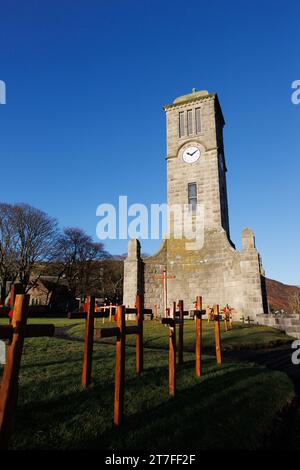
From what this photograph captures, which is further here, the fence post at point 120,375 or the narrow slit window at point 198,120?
the narrow slit window at point 198,120

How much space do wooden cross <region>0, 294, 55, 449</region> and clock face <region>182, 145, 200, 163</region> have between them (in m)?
22.3

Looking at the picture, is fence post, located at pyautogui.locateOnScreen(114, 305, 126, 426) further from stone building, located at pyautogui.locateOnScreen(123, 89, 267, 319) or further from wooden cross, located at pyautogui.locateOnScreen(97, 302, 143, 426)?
stone building, located at pyautogui.locateOnScreen(123, 89, 267, 319)

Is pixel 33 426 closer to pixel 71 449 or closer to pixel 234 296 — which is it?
pixel 71 449

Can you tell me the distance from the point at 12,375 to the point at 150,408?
2318 mm

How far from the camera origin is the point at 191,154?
2380 cm

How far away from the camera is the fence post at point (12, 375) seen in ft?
8.40

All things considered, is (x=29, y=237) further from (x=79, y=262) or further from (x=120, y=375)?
(x=120, y=375)

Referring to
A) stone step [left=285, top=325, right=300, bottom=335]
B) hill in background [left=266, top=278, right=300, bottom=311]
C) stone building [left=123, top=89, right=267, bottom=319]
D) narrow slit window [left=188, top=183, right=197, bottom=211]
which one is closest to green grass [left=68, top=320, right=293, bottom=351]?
stone step [left=285, top=325, right=300, bottom=335]

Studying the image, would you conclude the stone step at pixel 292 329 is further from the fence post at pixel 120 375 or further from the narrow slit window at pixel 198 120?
the narrow slit window at pixel 198 120

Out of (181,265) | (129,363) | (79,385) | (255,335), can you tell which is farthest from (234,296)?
(79,385)

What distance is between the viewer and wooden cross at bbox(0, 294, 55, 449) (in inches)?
101

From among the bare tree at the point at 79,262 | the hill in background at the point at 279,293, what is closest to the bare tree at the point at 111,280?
the bare tree at the point at 79,262

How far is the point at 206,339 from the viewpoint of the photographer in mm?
12344
